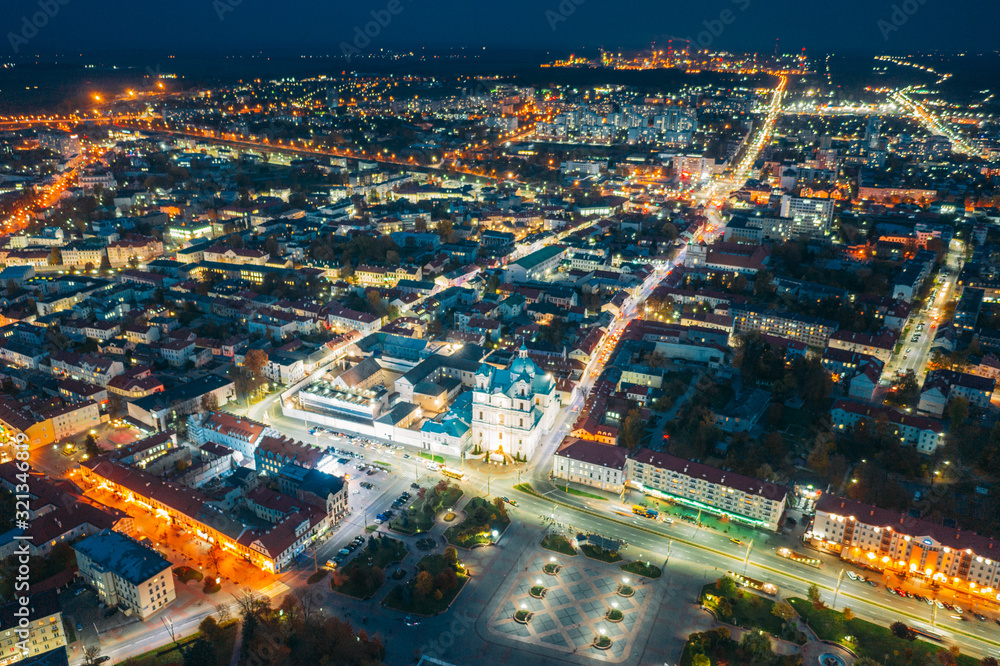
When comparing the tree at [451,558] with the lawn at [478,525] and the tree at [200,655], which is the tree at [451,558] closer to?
the lawn at [478,525]

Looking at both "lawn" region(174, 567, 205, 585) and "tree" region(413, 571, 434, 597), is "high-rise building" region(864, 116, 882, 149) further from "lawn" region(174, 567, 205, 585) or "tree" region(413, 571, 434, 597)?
"lawn" region(174, 567, 205, 585)

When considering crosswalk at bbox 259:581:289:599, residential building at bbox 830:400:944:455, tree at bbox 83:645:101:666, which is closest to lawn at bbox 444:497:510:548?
crosswalk at bbox 259:581:289:599

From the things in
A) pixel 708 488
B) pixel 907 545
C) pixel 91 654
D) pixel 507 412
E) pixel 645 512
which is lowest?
pixel 91 654

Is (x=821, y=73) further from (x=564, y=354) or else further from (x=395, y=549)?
(x=395, y=549)

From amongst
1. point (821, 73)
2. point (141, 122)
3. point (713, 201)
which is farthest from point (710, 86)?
point (141, 122)

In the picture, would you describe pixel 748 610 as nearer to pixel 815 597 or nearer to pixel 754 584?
pixel 754 584

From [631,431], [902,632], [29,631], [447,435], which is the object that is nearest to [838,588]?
[902,632]

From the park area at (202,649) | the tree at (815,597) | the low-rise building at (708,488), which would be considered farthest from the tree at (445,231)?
the tree at (815,597)
